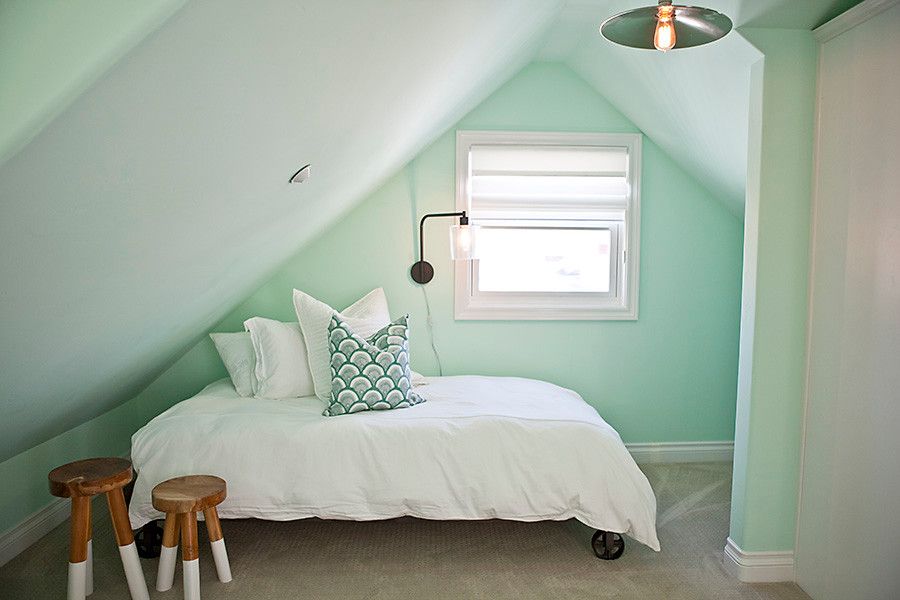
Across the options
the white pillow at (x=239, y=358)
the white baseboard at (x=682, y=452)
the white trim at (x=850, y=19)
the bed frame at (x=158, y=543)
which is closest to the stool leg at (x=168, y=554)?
the bed frame at (x=158, y=543)

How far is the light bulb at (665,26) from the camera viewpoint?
193cm

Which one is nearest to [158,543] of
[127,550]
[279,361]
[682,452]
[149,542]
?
[149,542]

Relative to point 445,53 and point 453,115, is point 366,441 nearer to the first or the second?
point 445,53

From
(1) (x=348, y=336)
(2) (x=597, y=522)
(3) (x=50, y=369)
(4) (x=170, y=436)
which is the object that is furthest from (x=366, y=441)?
(3) (x=50, y=369)

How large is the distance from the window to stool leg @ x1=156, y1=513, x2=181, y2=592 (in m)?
2.08

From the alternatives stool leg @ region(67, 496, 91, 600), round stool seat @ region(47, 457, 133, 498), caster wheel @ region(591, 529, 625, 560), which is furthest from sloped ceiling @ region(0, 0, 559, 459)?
caster wheel @ region(591, 529, 625, 560)

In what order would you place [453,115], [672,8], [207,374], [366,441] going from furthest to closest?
[207,374] → [453,115] → [366,441] → [672,8]

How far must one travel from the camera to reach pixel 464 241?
3.85m

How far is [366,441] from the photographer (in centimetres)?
296

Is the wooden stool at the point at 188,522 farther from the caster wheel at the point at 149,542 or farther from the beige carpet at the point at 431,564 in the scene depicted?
the caster wheel at the point at 149,542

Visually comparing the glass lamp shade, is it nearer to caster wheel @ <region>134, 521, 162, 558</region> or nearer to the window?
the window

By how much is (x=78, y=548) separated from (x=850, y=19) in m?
3.13

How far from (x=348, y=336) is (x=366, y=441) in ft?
1.75

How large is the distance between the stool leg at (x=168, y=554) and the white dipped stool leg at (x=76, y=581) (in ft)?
0.88
